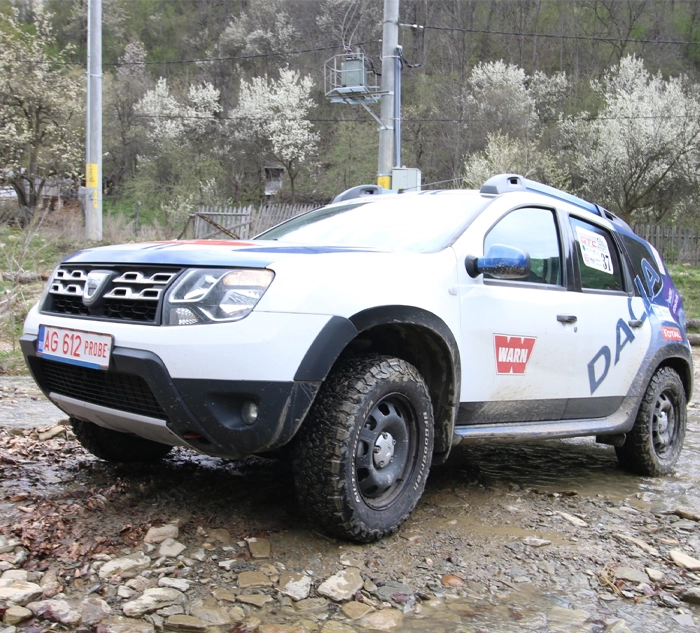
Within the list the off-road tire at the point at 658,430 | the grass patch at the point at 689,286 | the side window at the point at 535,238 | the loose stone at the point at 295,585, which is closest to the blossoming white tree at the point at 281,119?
the grass patch at the point at 689,286

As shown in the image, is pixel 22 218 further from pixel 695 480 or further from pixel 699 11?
pixel 699 11

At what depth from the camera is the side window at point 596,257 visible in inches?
172

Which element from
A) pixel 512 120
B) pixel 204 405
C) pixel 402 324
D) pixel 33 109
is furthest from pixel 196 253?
pixel 512 120

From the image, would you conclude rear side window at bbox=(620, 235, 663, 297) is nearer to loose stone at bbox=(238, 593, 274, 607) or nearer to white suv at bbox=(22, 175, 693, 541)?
white suv at bbox=(22, 175, 693, 541)

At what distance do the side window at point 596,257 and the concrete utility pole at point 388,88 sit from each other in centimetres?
1043

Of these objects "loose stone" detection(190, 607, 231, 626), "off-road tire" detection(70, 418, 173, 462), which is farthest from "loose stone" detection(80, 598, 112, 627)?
"off-road tire" detection(70, 418, 173, 462)

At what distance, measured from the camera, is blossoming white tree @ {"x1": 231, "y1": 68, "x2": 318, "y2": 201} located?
4506 centimetres

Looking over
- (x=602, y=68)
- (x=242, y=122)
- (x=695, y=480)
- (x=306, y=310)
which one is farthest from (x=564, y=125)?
(x=306, y=310)

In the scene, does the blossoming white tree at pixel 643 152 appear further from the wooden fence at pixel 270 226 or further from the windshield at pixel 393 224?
the windshield at pixel 393 224

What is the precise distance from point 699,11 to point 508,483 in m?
56.1

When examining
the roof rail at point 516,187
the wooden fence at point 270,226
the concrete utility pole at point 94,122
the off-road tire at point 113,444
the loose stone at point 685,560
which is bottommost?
the loose stone at point 685,560

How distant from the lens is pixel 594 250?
179 inches

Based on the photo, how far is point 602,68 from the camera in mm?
43875

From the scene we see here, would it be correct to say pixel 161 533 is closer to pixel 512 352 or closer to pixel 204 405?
pixel 204 405
